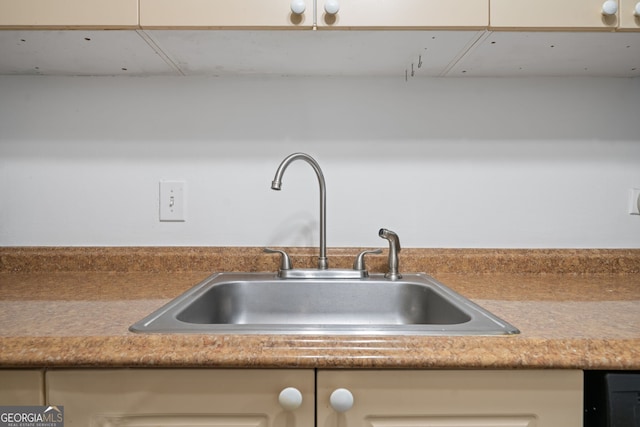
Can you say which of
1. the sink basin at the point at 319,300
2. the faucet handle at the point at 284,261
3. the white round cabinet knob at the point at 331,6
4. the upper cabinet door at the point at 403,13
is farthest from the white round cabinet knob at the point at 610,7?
the faucet handle at the point at 284,261

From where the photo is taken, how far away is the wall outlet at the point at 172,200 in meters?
1.12

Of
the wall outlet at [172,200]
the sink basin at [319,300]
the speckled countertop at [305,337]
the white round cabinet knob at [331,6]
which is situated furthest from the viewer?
Result: the wall outlet at [172,200]

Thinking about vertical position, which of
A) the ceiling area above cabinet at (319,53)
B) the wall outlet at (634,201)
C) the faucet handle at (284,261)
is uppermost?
the ceiling area above cabinet at (319,53)

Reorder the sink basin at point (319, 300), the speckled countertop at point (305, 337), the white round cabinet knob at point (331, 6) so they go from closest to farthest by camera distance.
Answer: the speckled countertop at point (305, 337) < the white round cabinet knob at point (331, 6) < the sink basin at point (319, 300)

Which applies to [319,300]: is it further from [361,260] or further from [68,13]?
[68,13]

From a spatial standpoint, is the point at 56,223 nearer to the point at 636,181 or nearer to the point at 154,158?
the point at 154,158

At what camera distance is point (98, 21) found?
2.61ft

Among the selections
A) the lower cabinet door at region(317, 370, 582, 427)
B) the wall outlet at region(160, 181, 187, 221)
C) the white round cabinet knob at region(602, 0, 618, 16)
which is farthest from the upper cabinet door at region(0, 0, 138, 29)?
the white round cabinet knob at region(602, 0, 618, 16)

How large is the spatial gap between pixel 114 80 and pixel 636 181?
156cm

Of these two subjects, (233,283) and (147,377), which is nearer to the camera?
(147,377)

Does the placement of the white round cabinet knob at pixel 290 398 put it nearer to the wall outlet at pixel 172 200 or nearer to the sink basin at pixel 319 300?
the sink basin at pixel 319 300

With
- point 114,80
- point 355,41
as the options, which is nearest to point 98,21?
point 114,80

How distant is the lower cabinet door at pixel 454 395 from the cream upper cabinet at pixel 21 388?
1.34 ft

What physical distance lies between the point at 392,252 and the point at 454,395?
49 cm
